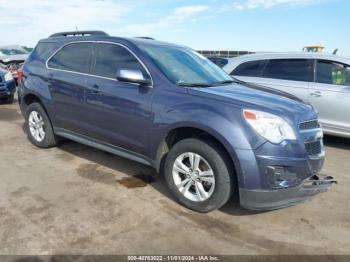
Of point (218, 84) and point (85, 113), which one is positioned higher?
point (218, 84)

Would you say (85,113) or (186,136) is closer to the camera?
(186,136)

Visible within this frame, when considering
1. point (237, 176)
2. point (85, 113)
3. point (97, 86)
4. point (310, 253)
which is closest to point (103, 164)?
point (85, 113)

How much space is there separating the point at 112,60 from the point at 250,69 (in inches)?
142

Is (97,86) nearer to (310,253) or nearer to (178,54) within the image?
(178,54)

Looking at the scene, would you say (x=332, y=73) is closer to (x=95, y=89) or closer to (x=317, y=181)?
(x=317, y=181)

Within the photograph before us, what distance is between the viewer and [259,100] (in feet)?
12.8

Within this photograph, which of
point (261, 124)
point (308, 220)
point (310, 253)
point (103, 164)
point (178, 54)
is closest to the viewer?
point (310, 253)

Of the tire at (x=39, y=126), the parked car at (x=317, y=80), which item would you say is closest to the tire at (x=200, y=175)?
the tire at (x=39, y=126)

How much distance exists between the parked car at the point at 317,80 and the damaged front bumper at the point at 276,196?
10.4ft

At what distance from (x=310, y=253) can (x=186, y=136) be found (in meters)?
1.70

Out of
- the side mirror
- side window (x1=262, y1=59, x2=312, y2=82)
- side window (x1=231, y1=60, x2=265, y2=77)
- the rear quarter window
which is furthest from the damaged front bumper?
side window (x1=231, y1=60, x2=265, y2=77)

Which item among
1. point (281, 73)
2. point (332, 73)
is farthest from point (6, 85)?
point (332, 73)

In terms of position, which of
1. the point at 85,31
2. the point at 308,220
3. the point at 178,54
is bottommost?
the point at 308,220

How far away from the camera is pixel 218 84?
4.57 m
